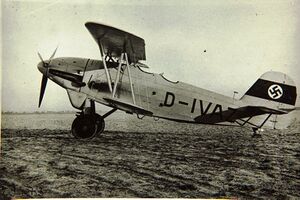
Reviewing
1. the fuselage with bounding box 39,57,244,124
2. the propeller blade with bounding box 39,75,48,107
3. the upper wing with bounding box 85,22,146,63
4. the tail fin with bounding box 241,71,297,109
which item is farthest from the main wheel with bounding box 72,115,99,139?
the tail fin with bounding box 241,71,297,109

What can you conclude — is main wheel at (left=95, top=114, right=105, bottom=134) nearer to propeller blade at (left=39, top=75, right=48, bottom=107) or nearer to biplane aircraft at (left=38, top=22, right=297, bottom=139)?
biplane aircraft at (left=38, top=22, right=297, bottom=139)

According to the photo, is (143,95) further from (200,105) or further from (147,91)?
(200,105)

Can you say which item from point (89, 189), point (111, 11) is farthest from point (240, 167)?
point (111, 11)

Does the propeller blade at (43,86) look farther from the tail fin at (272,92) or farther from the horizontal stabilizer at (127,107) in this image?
the tail fin at (272,92)

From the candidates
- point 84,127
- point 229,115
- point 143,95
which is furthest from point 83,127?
point 229,115

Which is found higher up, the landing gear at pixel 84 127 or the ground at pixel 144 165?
the landing gear at pixel 84 127

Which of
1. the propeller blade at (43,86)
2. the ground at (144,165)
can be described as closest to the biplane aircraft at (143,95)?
the propeller blade at (43,86)

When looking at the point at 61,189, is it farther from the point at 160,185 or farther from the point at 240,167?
the point at 240,167
